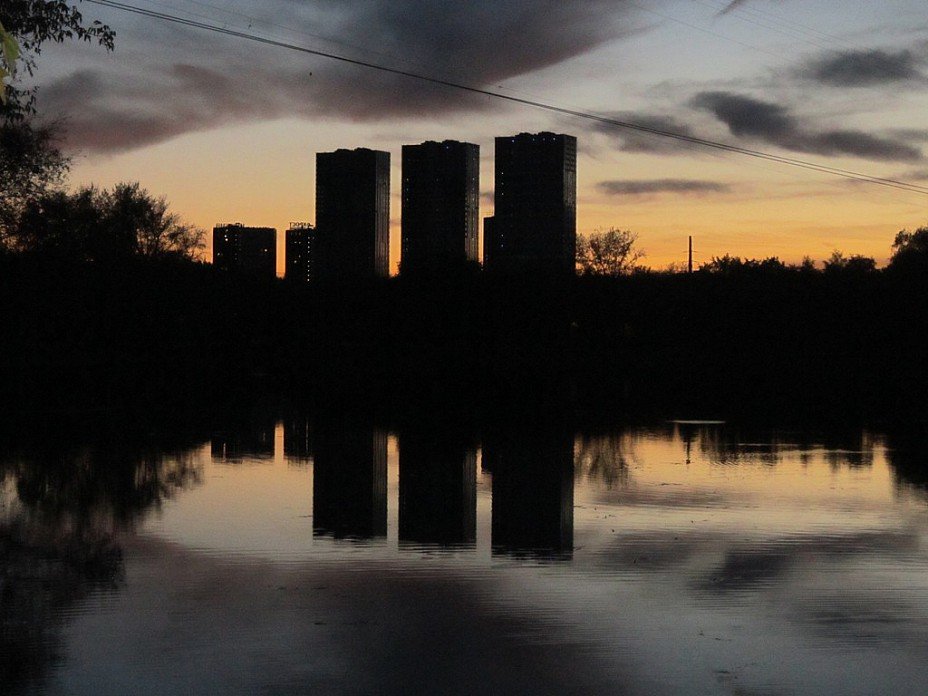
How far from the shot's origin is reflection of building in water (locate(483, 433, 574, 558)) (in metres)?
12.0

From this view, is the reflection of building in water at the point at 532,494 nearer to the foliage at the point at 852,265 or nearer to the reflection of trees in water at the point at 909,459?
the reflection of trees in water at the point at 909,459

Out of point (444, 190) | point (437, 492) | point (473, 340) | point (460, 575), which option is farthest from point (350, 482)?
point (444, 190)

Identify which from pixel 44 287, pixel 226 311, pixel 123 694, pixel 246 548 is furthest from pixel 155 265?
pixel 123 694

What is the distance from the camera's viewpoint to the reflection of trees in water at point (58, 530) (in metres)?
7.76

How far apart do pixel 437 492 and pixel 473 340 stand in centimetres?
8079

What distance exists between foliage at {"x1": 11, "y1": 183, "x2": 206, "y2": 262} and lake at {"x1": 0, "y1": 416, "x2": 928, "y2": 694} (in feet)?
109

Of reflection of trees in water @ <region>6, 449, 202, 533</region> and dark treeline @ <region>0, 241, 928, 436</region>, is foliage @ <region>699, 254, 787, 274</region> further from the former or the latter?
reflection of trees in water @ <region>6, 449, 202, 533</region>

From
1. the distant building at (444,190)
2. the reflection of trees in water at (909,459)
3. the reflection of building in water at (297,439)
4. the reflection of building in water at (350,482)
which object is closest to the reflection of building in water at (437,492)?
the reflection of building in water at (350,482)

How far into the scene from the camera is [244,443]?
75.7 ft

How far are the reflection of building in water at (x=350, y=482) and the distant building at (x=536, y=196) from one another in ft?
492

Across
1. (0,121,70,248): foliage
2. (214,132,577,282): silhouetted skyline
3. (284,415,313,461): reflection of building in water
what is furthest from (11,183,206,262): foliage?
(214,132,577,282): silhouetted skyline

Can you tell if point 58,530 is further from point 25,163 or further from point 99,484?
point 25,163

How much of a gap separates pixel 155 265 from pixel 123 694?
7453cm

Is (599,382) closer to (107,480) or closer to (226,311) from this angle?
(107,480)
